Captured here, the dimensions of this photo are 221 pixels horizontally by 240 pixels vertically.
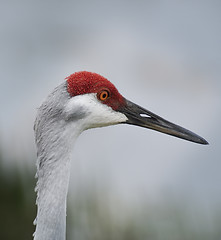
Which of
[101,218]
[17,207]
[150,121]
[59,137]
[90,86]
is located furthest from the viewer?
[101,218]

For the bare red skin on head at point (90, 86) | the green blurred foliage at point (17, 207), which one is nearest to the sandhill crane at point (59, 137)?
the bare red skin on head at point (90, 86)

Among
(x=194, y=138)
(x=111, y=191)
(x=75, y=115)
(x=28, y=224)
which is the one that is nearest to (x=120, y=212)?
(x=111, y=191)

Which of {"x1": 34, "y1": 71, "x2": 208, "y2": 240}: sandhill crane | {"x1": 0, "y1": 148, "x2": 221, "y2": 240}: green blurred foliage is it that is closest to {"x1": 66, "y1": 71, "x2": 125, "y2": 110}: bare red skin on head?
{"x1": 34, "y1": 71, "x2": 208, "y2": 240}: sandhill crane

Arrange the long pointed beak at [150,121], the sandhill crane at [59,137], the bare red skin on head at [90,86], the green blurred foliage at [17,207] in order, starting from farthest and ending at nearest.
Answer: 1. the green blurred foliage at [17,207]
2. the long pointed beak at [150,121]
3. the bare red skin on head at [90,86]
4. the sandhill crane at [59,137]

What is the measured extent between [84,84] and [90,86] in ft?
0.15

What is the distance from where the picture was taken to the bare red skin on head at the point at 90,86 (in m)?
3.03

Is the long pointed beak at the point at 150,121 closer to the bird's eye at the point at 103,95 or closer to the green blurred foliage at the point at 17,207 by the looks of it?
the bird's eye at the point at 103,95

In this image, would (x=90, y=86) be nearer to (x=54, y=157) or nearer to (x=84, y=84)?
(x=84, y=84)

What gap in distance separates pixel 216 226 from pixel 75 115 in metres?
3.05

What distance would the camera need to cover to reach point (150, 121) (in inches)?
130

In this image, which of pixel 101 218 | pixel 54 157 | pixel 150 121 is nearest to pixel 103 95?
pixel 150 121

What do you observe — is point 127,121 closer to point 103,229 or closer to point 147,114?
point 147,114

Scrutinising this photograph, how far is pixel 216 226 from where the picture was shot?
17.9 feet

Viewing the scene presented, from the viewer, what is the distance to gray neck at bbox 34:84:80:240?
2.94 m
